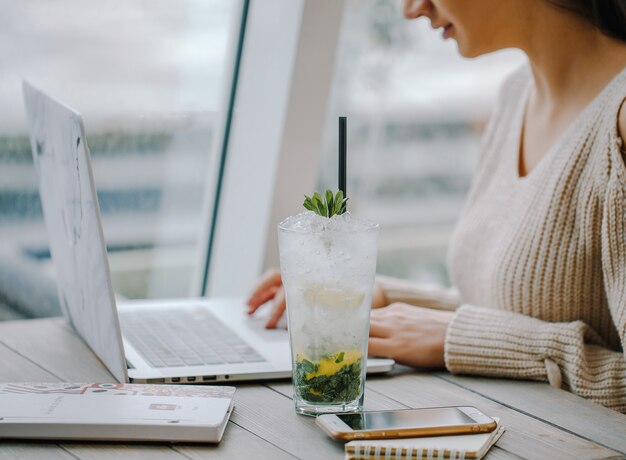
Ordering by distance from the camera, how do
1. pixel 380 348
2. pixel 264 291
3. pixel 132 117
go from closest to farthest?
pixel 380 348 → pixel 264 291 → pixel 132 117

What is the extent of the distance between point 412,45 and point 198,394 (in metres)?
1.42

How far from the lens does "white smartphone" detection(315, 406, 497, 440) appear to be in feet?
2.92

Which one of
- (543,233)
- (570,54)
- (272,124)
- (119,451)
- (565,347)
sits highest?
(570,54)

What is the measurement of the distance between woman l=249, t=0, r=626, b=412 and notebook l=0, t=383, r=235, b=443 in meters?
0.31

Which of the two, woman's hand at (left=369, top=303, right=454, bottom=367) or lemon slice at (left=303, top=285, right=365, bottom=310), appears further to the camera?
woman's hand at (left=369, top=303, right=454, bottom=367)

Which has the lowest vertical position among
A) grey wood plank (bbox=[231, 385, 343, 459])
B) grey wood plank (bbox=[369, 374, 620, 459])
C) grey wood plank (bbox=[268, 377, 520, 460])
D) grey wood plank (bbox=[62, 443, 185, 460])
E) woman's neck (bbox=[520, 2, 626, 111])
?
grey wood plank (bbox=[62, 443, 185, 460])

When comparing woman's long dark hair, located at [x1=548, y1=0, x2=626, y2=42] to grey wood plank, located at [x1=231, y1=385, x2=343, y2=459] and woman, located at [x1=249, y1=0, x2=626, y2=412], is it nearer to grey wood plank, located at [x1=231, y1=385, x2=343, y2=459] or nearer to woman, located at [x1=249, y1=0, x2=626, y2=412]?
woman, located at [x1=249, y1=0, x2=626, y2=412]

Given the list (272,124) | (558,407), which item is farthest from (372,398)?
(272,124)

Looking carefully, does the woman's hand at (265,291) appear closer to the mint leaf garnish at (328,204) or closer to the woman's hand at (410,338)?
the woman's hand at (410,338)

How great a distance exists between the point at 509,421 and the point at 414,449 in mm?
182

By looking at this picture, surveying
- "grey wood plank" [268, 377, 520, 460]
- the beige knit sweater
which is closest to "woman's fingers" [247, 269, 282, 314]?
the beige knit sweater

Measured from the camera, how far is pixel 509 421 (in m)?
0.99

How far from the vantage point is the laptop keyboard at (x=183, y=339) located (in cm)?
116

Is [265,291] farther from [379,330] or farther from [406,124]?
[406,124]
